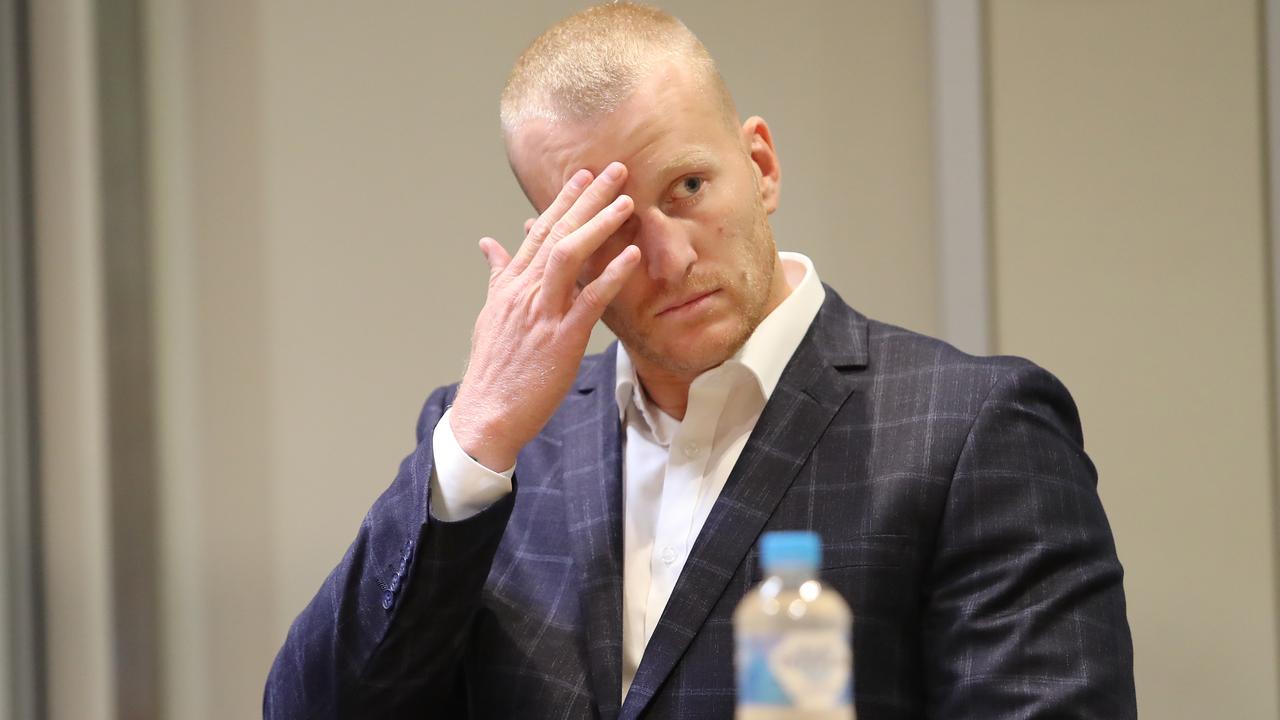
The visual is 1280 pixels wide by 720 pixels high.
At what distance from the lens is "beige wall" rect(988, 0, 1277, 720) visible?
6.65ft

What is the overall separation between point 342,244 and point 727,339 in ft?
4.09

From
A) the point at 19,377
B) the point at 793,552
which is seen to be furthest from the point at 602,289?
the point at 19,377

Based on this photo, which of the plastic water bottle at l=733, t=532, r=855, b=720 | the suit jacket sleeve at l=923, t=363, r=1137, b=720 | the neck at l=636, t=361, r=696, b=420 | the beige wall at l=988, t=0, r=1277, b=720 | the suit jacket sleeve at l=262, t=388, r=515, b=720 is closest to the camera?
the plastic water bottle at l=733, t=532, r=855, b=720

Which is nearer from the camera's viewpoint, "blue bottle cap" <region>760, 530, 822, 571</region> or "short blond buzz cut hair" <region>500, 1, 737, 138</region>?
"blue bottle cap" <region>760, 530, 822, 571</region>

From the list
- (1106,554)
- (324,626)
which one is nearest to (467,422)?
(324,626)

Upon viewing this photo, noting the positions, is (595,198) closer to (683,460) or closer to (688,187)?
(688,187)

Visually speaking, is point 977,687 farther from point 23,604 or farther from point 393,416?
point 23,604

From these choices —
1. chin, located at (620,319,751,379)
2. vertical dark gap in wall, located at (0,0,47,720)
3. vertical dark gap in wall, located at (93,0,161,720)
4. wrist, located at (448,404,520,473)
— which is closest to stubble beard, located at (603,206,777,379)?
chin, located at (620,319,751,379)

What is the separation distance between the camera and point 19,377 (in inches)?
98.9

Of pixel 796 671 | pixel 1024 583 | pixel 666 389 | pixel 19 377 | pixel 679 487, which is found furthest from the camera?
pixel 19 377

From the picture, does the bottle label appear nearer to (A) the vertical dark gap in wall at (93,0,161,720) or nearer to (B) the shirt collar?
(B) the shirt collar

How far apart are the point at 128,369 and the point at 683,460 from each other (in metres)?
1.51

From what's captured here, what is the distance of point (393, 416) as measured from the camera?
8.14ft

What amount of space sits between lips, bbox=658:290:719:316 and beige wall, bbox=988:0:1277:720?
0.85 m
